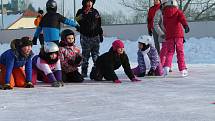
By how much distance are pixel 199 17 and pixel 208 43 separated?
165 centimetres

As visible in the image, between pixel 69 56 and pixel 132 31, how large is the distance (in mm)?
8596

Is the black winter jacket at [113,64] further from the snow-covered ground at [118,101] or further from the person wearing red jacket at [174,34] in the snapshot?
the person wearing red jacket at [174,34]

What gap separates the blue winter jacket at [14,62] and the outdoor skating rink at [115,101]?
246 millimetres

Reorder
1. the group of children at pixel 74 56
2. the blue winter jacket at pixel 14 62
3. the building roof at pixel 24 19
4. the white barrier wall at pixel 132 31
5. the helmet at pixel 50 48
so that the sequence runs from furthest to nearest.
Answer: the building roof at pixel 24 19
the white barrier wall at pixel 132 31
the helmet at pixel 50 48
the group of children at pixel 74 56
the blue winter jacket at pixel 14 62

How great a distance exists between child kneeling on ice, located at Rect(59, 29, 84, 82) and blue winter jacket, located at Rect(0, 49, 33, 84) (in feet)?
2.32

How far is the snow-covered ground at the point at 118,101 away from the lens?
4.26 meters

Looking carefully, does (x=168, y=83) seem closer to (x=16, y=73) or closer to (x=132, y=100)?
(x=132, y=100)

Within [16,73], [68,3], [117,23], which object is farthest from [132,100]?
[68,3]

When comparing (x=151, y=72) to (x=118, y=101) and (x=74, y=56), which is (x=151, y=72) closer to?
(x=74, y=56)

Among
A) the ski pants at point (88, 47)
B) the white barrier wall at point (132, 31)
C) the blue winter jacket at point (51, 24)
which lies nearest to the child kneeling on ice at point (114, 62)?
the ski pants at point (88, 47)

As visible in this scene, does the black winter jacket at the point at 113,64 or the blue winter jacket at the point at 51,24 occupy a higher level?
the blue winter jacket at the point at 51,24

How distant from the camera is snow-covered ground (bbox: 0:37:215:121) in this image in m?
4.26

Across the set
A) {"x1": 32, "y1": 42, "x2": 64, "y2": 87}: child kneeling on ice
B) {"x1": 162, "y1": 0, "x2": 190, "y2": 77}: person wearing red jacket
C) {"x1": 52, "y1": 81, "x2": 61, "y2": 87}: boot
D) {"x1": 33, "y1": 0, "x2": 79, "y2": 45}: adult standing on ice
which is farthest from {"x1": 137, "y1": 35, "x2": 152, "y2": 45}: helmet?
{"x1": 52, "y1": 81, "x2": 61, "y2": 87}: boot

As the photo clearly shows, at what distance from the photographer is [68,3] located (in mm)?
17469
